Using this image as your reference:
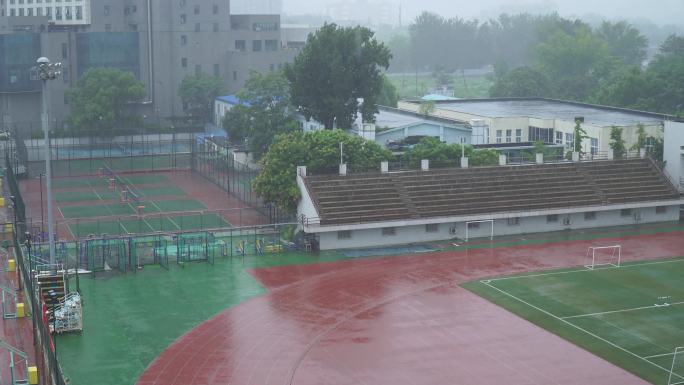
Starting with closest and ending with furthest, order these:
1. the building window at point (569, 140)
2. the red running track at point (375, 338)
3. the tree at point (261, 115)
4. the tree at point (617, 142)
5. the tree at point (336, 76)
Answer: the red running track at point (375, 338) → the tree at point (617, 142) → the building window at point (569, 140) → the tree at point (336, 76) → the tree at point (261, 115)

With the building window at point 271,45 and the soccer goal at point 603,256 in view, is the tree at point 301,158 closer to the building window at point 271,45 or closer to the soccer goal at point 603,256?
the soccer goal at point 603,256

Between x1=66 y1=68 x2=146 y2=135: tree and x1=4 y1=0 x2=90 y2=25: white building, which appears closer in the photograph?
x1=66 y1=68 x2=146 y2=135: tree

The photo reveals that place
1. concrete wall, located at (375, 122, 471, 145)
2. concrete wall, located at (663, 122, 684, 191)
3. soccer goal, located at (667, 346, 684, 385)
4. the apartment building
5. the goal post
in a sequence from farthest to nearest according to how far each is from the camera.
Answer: the apartment building
concrete wall, located at (375, 122, 471, 145)
concrete wall, located at (663, 122, 684, 191)
the goal post
soccer goal, located at (667, 346, 684, 385)

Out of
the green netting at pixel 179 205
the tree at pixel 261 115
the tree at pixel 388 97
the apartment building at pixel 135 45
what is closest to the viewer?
the green netting at pixel 179 205

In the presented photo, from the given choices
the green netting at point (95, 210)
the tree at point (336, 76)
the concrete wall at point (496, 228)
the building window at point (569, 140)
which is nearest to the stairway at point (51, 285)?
the concrete wall at point (496, 228)

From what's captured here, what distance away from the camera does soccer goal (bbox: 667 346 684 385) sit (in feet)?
113

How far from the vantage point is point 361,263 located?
51500 mm

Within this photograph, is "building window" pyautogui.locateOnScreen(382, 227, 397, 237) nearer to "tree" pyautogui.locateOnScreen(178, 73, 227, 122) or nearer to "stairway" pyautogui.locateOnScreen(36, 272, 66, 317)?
"stairway" pyautogui.locateOnScreen(36, 272, 66, 317)

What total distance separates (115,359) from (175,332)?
359cm

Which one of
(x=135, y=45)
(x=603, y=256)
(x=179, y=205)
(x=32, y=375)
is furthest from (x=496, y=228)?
(x=135, y=45)

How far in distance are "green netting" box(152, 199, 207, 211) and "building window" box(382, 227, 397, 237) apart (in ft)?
50.9

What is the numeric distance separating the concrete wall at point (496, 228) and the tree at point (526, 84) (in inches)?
2250

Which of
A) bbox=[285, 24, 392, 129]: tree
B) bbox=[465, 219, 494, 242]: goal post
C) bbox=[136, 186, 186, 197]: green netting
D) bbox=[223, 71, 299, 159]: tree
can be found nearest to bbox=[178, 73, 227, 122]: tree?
bbox=[223, 71, 299, 159]: tree

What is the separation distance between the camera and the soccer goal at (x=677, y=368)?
113 feet
